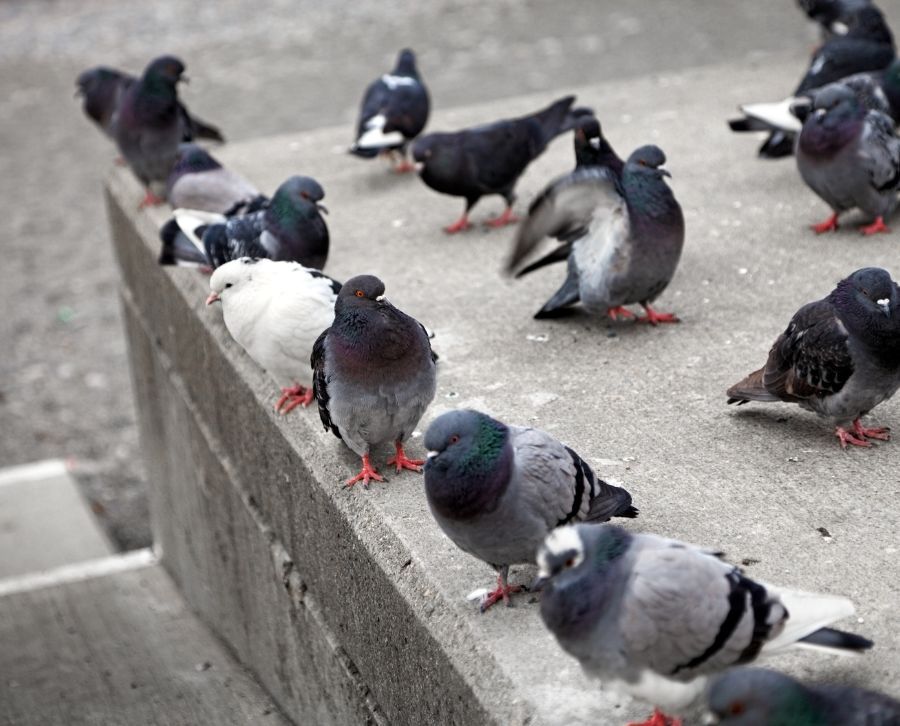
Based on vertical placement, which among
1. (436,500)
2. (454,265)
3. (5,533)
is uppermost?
(436,500)

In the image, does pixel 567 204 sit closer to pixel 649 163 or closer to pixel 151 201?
pixel 649 163

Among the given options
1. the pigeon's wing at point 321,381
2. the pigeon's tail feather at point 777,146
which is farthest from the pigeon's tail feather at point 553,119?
the pigeon's wing at point 321,381

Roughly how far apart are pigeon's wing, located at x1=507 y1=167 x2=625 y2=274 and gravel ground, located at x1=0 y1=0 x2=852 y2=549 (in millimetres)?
3224

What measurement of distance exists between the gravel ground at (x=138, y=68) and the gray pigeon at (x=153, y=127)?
6.36ft

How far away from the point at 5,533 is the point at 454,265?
305 cm

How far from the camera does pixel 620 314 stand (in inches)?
182

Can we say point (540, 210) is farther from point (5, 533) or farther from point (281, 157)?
point (5, 533)

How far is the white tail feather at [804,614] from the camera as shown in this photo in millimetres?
2393

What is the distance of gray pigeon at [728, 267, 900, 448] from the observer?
11.1 feet

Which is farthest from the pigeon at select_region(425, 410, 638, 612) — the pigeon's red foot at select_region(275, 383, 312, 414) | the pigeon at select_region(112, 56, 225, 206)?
the pigeon at select_region(112, 56, 225, 206)

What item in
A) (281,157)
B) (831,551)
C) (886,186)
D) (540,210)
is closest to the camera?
(831,551)

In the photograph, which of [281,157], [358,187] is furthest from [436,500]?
[281,157]

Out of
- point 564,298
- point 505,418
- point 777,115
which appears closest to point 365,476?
point 505,418

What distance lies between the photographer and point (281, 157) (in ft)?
22.9
